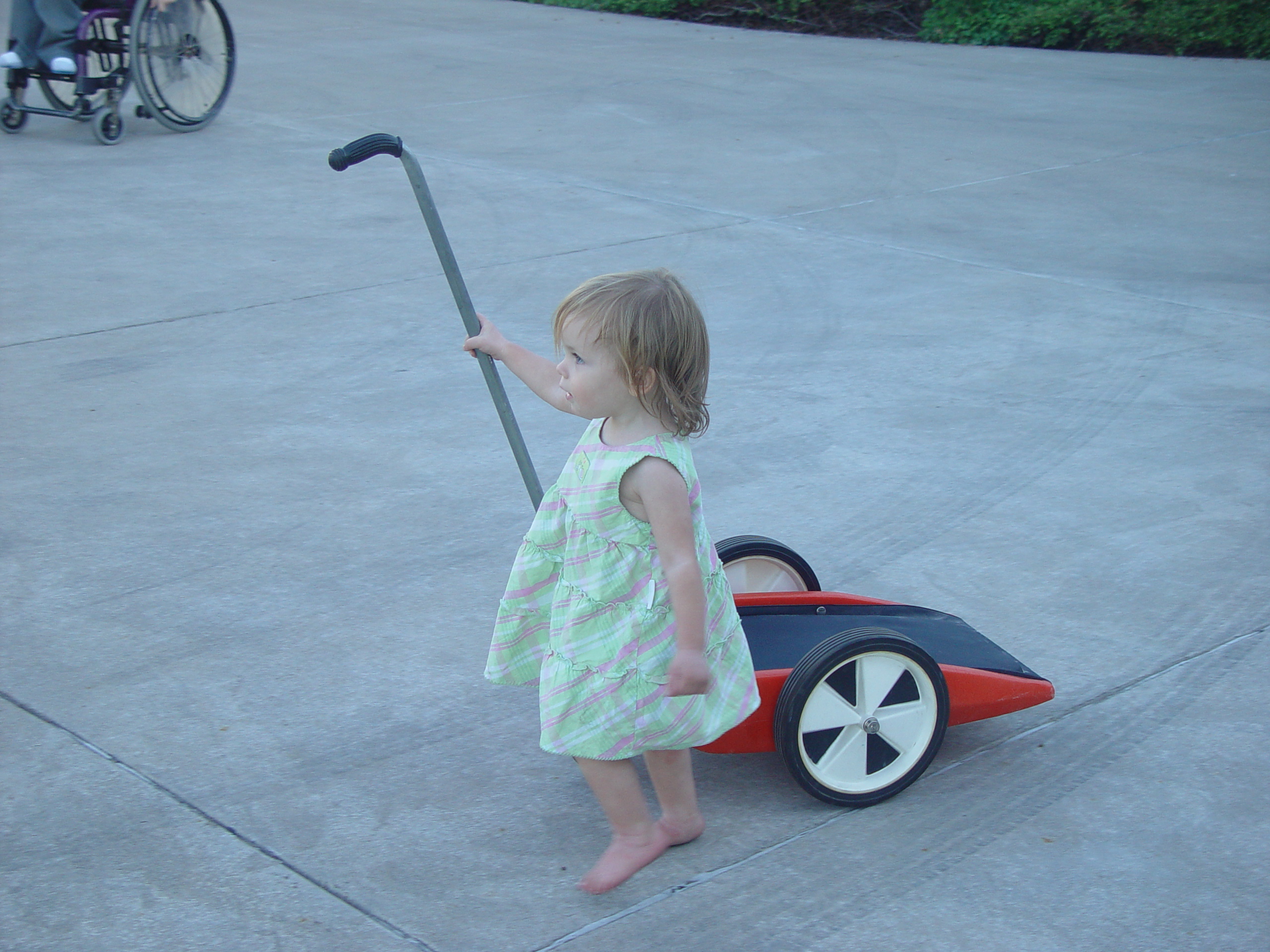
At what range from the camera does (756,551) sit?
3104 millimetres

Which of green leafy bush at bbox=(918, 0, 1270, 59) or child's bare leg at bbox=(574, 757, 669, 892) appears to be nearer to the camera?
child's bare leg at bbox=(574, 757, 669, 892)

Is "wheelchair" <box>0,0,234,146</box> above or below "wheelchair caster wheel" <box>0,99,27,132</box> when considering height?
above

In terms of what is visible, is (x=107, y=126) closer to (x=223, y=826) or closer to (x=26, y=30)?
(x=26, y=30)

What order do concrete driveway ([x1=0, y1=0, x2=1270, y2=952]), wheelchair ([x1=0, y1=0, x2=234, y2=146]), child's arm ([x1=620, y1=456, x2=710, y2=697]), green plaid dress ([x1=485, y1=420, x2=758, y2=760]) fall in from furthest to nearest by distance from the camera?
wheelchair ([x1=0, y1=0, x2=234, y2=146])
concrete driveway ([x1=0, y1=0, x2=1270, y2=952])
green plaid dress ([x1=485, y1=420, x2=758, y2=760])
child's arm ([x1=620, y1=456, x2=710, y2=697])

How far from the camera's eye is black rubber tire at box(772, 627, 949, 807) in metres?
2.58

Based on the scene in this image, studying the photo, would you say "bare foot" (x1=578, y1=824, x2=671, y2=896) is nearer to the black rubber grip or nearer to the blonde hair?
the blonde hair

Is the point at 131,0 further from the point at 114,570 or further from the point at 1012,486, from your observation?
the point at 1012,486

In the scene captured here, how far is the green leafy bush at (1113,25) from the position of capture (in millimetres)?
13617

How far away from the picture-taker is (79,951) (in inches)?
88.7

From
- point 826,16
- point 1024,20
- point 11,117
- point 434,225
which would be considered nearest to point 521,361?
point 434,225

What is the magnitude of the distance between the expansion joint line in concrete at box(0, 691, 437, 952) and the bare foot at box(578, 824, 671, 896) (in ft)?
1.04

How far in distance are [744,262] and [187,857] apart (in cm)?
466

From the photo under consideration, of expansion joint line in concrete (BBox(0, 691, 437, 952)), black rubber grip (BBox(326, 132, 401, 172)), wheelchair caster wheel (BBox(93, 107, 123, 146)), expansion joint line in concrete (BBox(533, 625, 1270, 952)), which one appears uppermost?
black rubber grip (BBox(326, 132, 401, 172))

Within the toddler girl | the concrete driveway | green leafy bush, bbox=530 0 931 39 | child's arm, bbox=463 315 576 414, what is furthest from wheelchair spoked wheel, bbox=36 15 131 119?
green leafy bush, bbox=530 0 931 39
